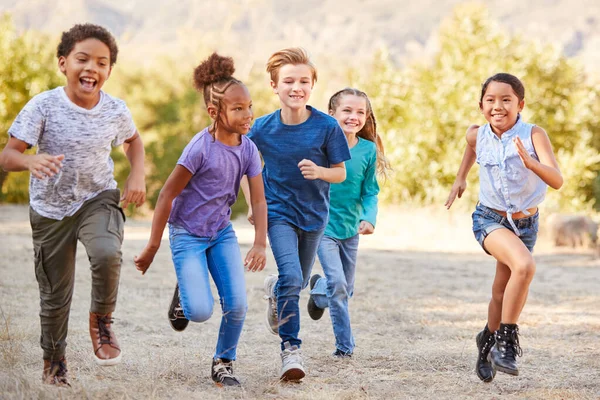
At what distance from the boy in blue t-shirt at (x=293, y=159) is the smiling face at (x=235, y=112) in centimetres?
44

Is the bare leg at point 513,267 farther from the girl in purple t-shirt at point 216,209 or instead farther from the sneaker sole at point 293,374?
the girl in purple t-shirt at point 216,209

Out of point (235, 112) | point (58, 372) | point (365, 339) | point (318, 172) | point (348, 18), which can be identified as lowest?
point (365, 339)

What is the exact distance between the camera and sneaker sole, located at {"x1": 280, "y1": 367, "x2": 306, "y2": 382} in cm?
455

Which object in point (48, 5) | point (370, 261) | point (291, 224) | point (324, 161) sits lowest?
point (370, 261)

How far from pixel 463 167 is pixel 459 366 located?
1.26 metres

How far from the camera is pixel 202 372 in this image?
486 cm

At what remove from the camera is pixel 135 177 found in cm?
417

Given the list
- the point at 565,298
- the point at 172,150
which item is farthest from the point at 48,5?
the point at 565,298

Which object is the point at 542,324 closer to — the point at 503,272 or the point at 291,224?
the point at 503,272

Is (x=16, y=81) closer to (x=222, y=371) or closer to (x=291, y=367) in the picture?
(x=222, y=371)

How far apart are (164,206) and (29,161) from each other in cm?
77

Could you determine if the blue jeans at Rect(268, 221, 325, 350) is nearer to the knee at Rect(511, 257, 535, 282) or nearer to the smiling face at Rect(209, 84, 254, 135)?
the smiling face at Rect(209, 84, 254, 135)

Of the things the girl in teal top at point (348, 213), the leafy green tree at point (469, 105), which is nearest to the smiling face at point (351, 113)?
the girl in teal top at point (348, 213)

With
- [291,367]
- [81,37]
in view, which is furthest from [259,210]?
[81,37]
